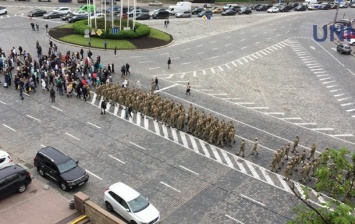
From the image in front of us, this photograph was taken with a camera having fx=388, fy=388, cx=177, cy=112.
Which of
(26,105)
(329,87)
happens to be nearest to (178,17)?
(329,87)

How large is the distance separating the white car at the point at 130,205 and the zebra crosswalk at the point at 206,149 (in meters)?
8.03

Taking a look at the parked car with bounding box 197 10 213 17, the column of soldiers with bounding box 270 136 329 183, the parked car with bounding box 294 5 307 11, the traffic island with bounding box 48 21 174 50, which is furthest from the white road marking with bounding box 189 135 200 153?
the parked car with bounding box 294 5 307 11

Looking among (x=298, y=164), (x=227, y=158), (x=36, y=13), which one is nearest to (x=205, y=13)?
(x=36, y=13)

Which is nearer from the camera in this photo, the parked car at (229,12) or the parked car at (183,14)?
the parked car at (183,14)

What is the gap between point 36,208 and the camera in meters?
21.6

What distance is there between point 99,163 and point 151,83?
1392cm

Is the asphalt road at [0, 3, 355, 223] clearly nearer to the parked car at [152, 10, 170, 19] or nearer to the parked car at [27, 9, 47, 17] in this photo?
the parked car at [27, 9, 47, 17]

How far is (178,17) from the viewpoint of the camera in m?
73.3

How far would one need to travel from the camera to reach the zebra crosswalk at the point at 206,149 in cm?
2598

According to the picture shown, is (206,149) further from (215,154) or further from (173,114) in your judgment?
(173,114)

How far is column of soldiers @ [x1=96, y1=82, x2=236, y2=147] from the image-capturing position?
29531 mm

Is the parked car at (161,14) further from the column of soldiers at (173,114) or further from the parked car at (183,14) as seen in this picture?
the column of soldiers at (173,114)

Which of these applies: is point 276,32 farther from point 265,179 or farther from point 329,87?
point 265,179

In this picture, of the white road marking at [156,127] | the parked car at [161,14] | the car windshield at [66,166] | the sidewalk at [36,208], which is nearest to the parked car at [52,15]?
the parked car at [161,14]
